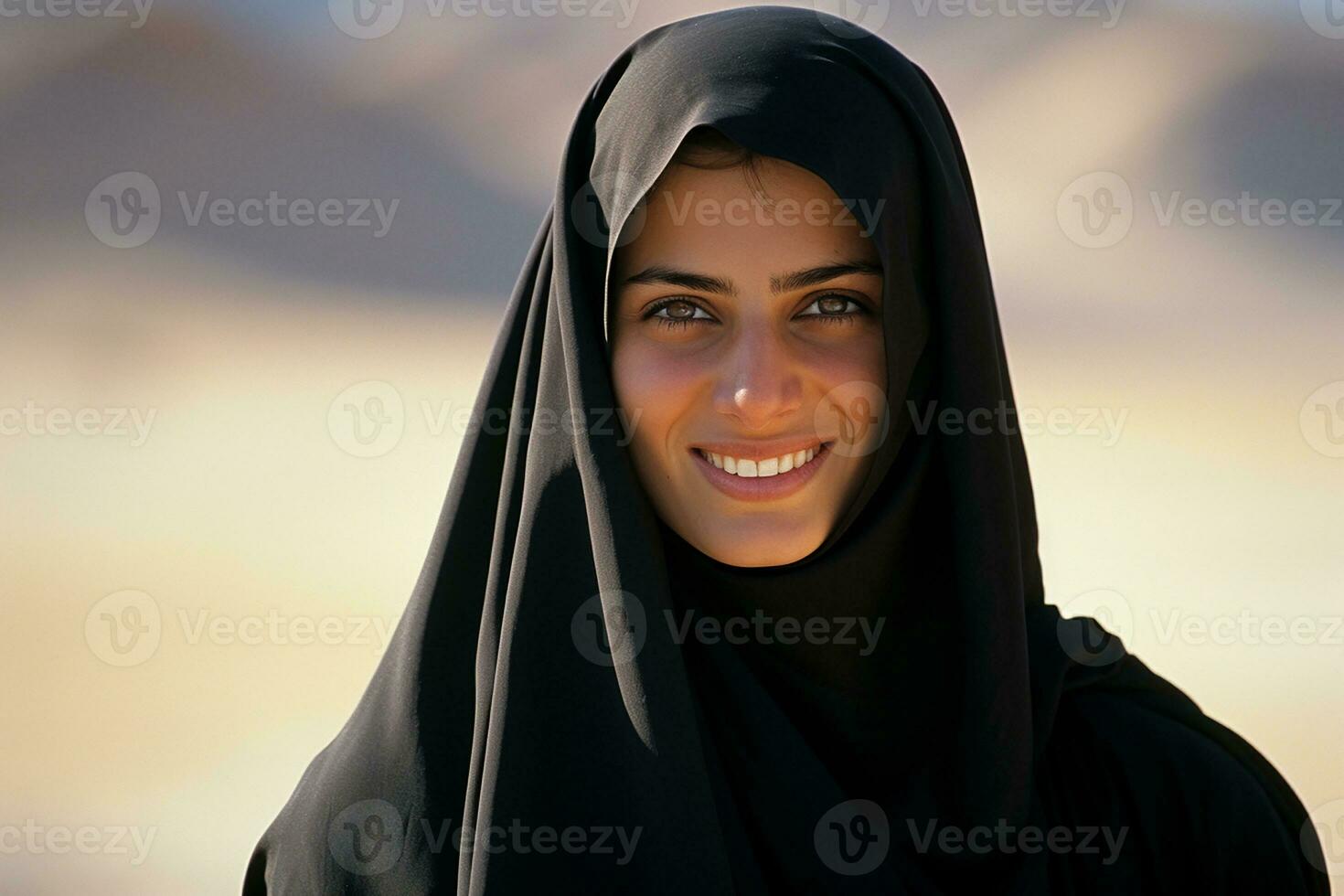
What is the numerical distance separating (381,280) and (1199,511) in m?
5.97

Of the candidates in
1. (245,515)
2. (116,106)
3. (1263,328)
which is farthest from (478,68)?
(1263,328)

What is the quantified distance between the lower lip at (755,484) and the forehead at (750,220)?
241mm

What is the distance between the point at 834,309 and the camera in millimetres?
1820

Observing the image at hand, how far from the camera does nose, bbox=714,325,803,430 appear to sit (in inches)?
68.8

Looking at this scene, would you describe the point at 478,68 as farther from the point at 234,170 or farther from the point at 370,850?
the point at 370,850

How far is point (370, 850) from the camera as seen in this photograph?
1901 millimetres
